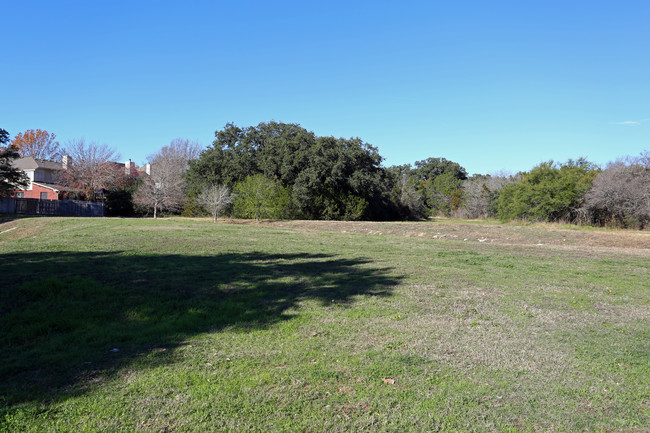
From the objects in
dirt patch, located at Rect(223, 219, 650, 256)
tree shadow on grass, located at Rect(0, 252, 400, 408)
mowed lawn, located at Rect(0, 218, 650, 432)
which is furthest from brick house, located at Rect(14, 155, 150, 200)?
mowed lawn, located at Rect(0, 218, 650, 432)

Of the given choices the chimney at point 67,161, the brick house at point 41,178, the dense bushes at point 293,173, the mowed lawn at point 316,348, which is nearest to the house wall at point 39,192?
the brick house at point 41,178

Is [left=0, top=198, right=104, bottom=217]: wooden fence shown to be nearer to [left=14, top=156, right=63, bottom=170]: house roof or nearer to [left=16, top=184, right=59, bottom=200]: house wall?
[left=16, top=184, right=59, bottom=200]: house wall

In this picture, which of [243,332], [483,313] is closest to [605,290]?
[483,313]

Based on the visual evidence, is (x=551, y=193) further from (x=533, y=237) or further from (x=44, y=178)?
(x=44, y=178)

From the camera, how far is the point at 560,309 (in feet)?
21.5

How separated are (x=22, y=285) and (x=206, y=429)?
19.1 feet

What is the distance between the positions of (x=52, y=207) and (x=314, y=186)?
26.5m

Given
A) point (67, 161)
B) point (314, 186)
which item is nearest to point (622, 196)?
point (314, 186)

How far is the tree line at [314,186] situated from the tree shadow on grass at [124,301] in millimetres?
23294

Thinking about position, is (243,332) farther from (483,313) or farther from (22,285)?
(22,285)

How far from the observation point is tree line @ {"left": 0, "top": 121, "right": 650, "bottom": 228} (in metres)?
31.3

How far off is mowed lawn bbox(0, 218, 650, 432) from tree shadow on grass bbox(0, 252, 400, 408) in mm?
32

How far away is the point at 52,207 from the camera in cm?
4119

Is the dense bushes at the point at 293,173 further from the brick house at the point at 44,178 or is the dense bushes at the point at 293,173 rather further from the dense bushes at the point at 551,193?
the brick house at the point at 44,178
